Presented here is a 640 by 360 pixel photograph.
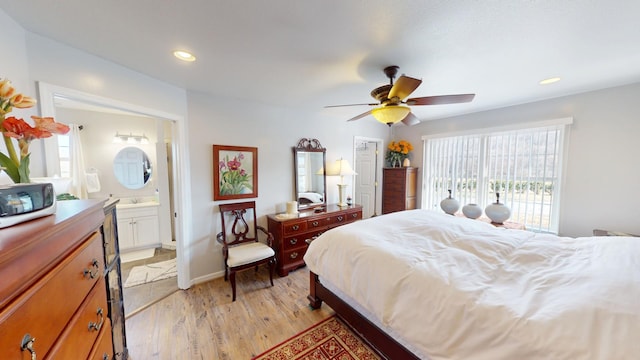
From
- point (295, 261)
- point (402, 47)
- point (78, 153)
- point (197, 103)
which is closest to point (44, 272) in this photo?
point (402, 47)

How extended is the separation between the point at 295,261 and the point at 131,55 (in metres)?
2.79

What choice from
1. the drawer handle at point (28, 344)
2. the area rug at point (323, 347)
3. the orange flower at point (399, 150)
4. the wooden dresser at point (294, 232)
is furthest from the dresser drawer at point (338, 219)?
the drawer handle at point (28, 344)

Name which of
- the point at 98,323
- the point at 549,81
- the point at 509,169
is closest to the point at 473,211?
the point at 509,169

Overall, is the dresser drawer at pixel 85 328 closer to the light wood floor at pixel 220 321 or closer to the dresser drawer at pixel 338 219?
the light wood floor at pixel 220 321

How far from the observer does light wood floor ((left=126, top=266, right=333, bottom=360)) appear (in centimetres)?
180

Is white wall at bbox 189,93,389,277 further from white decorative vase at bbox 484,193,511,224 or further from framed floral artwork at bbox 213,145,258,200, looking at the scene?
white decorative vase at bbox 484,193,511,224

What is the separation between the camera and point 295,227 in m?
3.06

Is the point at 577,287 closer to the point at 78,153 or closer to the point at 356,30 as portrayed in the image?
the point at 356,30

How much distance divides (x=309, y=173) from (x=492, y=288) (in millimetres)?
2773

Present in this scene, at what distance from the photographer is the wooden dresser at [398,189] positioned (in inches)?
165

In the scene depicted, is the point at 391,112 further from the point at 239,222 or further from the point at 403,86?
the point at 239,222

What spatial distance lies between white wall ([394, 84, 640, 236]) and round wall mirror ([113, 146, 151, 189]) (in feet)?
20.4

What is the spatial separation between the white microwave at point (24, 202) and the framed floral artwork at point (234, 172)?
201cm

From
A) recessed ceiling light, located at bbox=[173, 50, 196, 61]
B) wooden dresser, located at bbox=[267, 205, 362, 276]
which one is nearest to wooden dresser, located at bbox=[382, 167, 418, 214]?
wooden dresser, located at bbox=[267, 205, 362, 276]
